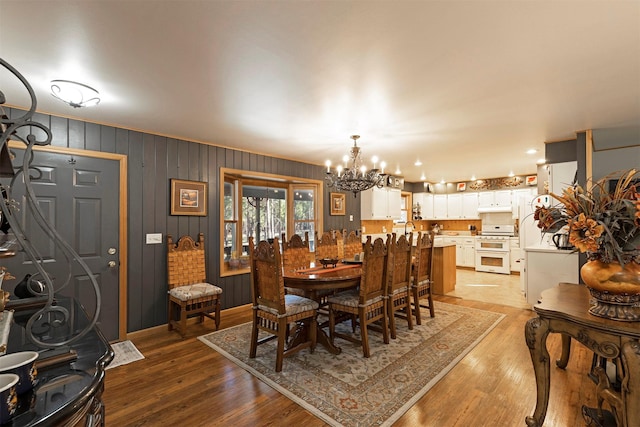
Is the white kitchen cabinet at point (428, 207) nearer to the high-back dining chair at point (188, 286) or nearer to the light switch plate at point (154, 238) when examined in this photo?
the high-back dining chair at point (188, 286)

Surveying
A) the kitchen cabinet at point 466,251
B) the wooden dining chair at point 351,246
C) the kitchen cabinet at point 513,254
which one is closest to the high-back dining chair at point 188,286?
the wooden dining chair at point 351,246

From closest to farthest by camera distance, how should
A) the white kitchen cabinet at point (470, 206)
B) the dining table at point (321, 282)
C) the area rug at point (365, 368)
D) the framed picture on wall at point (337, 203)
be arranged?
the area rug at point (365, 368)
the dining table at point (321, 282)
the framed picture on wall at point (337, 203)
the white kitchen cabinet at point (470, 206)

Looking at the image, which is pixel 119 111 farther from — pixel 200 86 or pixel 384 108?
pixel 384 108

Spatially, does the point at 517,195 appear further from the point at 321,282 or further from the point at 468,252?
the point at 321,282

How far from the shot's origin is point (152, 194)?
12.1 feet

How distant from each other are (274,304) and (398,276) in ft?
4.88

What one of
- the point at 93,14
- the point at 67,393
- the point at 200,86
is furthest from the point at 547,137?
the point at 67,393

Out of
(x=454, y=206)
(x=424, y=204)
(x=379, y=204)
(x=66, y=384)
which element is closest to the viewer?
(x=66, y=384)

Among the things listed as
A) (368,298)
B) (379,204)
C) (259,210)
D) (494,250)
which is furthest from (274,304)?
(494,250)

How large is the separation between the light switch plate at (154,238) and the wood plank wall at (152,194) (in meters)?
0.05

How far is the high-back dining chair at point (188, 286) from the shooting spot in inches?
138

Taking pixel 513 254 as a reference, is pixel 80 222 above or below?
above

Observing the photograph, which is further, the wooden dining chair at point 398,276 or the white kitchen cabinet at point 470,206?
the white kitchen cabinet at point 470,206

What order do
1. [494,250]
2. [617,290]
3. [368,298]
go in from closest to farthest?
1. [617,290]
2. [368,298]
3. [494,250]
